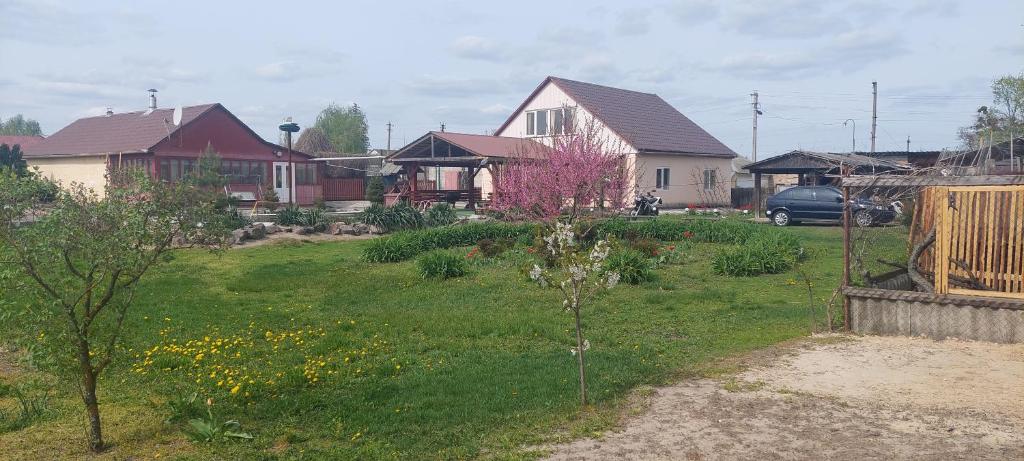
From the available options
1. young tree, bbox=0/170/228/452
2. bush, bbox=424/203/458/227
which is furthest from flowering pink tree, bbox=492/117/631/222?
young tree, bbox=0/170/228/452

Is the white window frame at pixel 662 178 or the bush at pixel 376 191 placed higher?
the white window frame at pixel 662 178

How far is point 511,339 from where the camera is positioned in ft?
30.9

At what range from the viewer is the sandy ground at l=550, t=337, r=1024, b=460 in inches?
219

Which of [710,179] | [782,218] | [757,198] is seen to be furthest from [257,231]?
[710,179]

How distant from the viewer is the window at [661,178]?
125 ft

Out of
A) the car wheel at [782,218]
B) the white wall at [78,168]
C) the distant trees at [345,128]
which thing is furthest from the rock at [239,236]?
the distant trees at [345,128]

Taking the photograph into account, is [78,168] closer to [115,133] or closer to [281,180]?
[115,133]

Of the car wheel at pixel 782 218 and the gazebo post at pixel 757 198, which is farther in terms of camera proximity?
the gazebo post at pixel 757 198

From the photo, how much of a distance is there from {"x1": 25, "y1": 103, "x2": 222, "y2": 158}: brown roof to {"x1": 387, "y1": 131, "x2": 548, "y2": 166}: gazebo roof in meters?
10.4

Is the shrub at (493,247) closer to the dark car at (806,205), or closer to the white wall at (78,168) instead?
the dark car at (806,205)

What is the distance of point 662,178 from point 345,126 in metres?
64.8

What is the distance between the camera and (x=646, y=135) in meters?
38.8

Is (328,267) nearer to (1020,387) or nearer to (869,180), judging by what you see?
(869,180)

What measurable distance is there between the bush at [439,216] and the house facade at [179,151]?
1238cm
